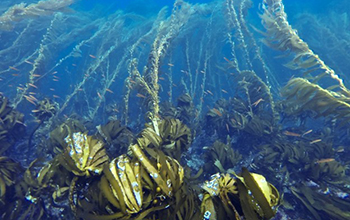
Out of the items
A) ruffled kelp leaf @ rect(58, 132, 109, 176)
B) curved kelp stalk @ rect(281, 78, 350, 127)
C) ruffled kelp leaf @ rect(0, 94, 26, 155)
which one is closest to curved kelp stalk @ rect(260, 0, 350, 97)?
curved kelp stalk @ rect(281, 78, 350, 127)


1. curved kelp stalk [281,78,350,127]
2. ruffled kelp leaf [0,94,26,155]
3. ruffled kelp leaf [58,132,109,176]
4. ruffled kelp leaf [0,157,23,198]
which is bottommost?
curved kelp stalk [281,78,350,127]

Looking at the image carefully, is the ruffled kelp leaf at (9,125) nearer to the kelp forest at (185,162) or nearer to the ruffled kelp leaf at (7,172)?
the kelp forest at (185,162)

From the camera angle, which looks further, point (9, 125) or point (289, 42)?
point (289, 42)

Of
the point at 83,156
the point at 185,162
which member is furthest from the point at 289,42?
the point at 83,156

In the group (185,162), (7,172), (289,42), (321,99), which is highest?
(7,172)

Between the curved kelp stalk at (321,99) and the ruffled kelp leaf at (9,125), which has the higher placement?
the ruffled kelp leaf at (9,125)

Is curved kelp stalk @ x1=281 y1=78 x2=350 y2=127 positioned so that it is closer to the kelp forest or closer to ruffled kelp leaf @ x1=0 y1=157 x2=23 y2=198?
the kelp forest

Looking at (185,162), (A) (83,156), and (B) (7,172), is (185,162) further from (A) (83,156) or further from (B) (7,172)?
(B) (7,172)

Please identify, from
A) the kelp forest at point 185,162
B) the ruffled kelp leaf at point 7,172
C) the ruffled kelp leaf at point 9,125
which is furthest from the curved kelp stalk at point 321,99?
the ruffled kelp leaf at point 9,125

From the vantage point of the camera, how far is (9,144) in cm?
415

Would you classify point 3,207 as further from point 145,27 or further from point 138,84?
point 145,27

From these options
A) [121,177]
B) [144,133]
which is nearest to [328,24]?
[144,133]

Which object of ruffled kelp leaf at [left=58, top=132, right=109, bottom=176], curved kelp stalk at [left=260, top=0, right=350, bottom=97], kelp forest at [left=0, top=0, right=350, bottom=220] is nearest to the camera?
kelp forest at [left=0, top=0, right=350, bottom=220]

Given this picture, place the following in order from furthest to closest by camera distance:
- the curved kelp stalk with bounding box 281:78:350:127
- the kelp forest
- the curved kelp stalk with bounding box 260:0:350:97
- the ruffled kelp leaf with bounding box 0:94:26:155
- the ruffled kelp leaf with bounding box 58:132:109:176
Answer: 1. the ruffled kelp leaf with bounding box 0:94:26:155
2. the curved kelp stalk with bounding box 260:0:350:97
3. the curved kelp stalk with bounding box 281:78:350:127
4. the ruffled kelp leaf with bounding box 58:132:109:176
5. the kelp forest
